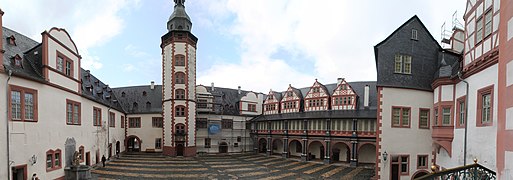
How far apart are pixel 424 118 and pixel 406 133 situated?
1430 millimetres

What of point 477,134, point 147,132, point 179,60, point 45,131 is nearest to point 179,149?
point 147,132

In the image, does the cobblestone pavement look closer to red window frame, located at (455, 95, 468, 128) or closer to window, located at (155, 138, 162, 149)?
window, located at (155, 138, 162, 149)

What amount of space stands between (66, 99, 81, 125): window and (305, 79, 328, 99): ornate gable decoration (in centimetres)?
2351

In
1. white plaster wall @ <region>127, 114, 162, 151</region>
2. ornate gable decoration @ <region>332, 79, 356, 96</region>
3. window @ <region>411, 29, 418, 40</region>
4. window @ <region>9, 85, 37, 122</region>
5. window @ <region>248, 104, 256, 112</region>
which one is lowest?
white plaster wall @ <region>127, 114, 162, 151</region>

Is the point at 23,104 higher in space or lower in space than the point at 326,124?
higher

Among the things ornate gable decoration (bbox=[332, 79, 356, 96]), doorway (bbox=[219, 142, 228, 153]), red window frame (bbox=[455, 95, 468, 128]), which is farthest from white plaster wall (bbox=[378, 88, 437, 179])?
doorway (bbox=[219, 142, 228, 153])

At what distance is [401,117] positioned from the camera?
15.5m

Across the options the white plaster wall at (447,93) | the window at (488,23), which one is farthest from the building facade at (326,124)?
the window at (488,23)

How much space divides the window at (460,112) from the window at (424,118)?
10.4 feet

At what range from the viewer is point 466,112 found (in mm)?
11125

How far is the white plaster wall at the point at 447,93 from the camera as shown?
13164 millimetres

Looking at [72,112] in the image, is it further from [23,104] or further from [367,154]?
[367,154]

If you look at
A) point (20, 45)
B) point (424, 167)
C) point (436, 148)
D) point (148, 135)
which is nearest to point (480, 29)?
point (436, 148)

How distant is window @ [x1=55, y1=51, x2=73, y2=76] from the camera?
1541cm
